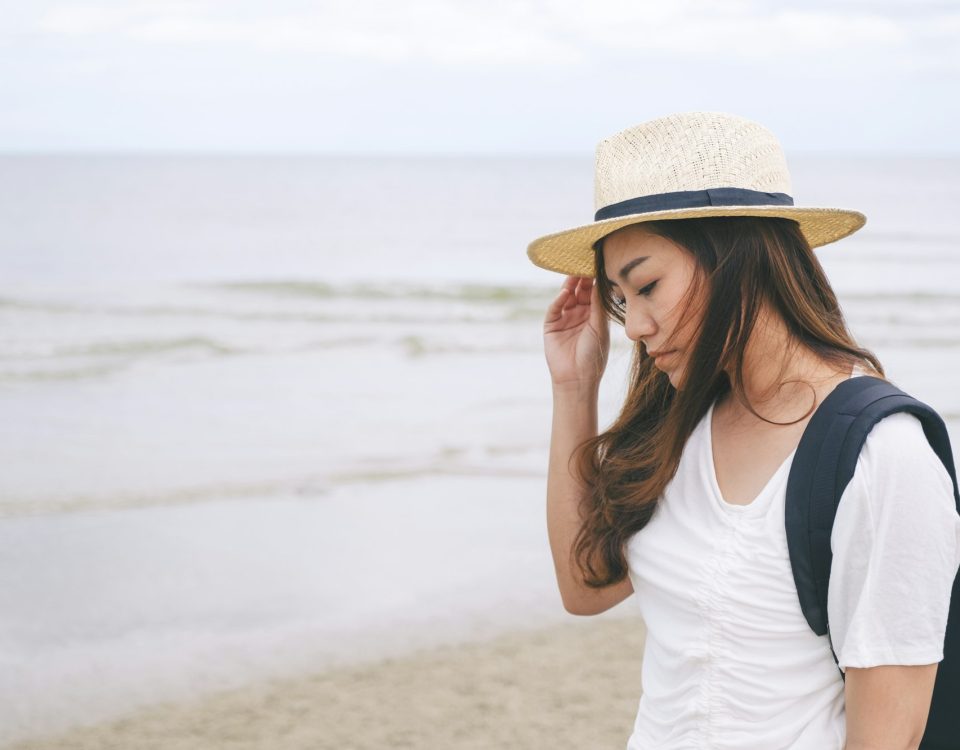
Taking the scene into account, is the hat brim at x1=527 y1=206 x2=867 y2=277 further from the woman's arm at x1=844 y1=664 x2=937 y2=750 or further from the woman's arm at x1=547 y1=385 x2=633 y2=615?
the woman's arm at x1=844 y1=664 x2=937 y2=750

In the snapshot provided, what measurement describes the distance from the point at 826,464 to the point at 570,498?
0.73 m

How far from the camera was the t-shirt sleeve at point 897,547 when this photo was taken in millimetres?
1388

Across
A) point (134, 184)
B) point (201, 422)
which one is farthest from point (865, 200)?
point (201, 422)

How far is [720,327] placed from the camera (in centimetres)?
173

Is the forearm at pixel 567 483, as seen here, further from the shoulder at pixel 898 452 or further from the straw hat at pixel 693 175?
the shoulder at pixel 898 452

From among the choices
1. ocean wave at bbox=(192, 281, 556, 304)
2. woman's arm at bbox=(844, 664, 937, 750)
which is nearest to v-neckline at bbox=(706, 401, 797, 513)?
woman's arm at bbox=(844, 664, 937, 750)

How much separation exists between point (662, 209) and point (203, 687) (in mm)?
3684

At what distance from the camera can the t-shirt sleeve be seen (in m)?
1.39

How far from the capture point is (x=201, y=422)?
30.8 ft

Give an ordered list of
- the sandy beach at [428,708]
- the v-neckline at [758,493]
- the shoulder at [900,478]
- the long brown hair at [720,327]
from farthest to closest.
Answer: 1. the sandy beach at [428,708]
2. the long brown hair at [720,327]
3. the v-neckline at [758,493]
4. the shoulder at [900,478]

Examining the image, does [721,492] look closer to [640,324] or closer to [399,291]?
[640,324]

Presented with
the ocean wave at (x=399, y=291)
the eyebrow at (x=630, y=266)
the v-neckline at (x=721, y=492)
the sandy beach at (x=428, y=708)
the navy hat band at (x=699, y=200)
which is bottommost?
the ocean wave at (x=399, y=291)

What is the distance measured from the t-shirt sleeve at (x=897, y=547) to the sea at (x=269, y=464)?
12.3 feet

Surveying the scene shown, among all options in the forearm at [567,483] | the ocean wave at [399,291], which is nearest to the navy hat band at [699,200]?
the forearm at [567,483]
